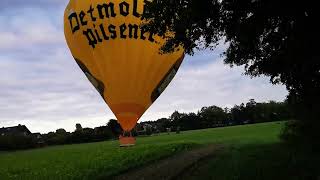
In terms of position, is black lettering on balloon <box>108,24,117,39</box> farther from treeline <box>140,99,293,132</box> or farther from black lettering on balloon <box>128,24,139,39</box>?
treeline <box>140,99,293,132</box>

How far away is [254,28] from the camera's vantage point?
47.9ft

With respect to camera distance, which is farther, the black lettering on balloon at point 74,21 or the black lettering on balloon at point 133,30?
the black lettering on balloon at point 74,21

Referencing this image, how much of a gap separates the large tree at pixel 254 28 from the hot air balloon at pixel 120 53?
9.02 meters

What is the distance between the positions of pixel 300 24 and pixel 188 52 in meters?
2.97

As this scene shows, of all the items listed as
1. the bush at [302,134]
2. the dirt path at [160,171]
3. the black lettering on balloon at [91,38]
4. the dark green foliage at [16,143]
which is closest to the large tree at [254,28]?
the bush at [302,134]

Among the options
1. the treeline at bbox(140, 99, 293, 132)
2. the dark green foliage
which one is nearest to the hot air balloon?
the dark green foliage

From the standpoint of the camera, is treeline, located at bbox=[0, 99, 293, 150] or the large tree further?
treeline, located at bbox=[0, 99, 293, 150]

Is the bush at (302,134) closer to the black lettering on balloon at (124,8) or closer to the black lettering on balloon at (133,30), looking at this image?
the black lettering on balloon at (133,30)

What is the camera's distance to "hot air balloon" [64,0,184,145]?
2611cm

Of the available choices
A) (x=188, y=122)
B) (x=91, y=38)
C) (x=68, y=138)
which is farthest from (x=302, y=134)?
(x=188, y=122)

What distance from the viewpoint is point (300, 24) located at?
14414mm

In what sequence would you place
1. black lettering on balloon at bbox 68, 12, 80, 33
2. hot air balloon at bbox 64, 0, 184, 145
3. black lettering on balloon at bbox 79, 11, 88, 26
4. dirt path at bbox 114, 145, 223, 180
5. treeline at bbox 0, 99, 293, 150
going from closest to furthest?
dirt path at bbox 114, 145, 223, 180 < hot air balloon at bbox 64, 0, 184, 145 < black lettering on balloon at bbox 79, 11, 88, 26 < black lettering on balloon at bbox 68, 12, 80, 33 < treeline at bbox 0, 99, 293, 150

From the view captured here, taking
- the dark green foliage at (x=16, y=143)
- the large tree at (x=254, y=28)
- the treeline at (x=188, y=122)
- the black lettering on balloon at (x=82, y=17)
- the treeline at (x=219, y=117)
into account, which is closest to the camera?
the large tree at (x=254, y=28)

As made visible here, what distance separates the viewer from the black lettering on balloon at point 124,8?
1032 inches
